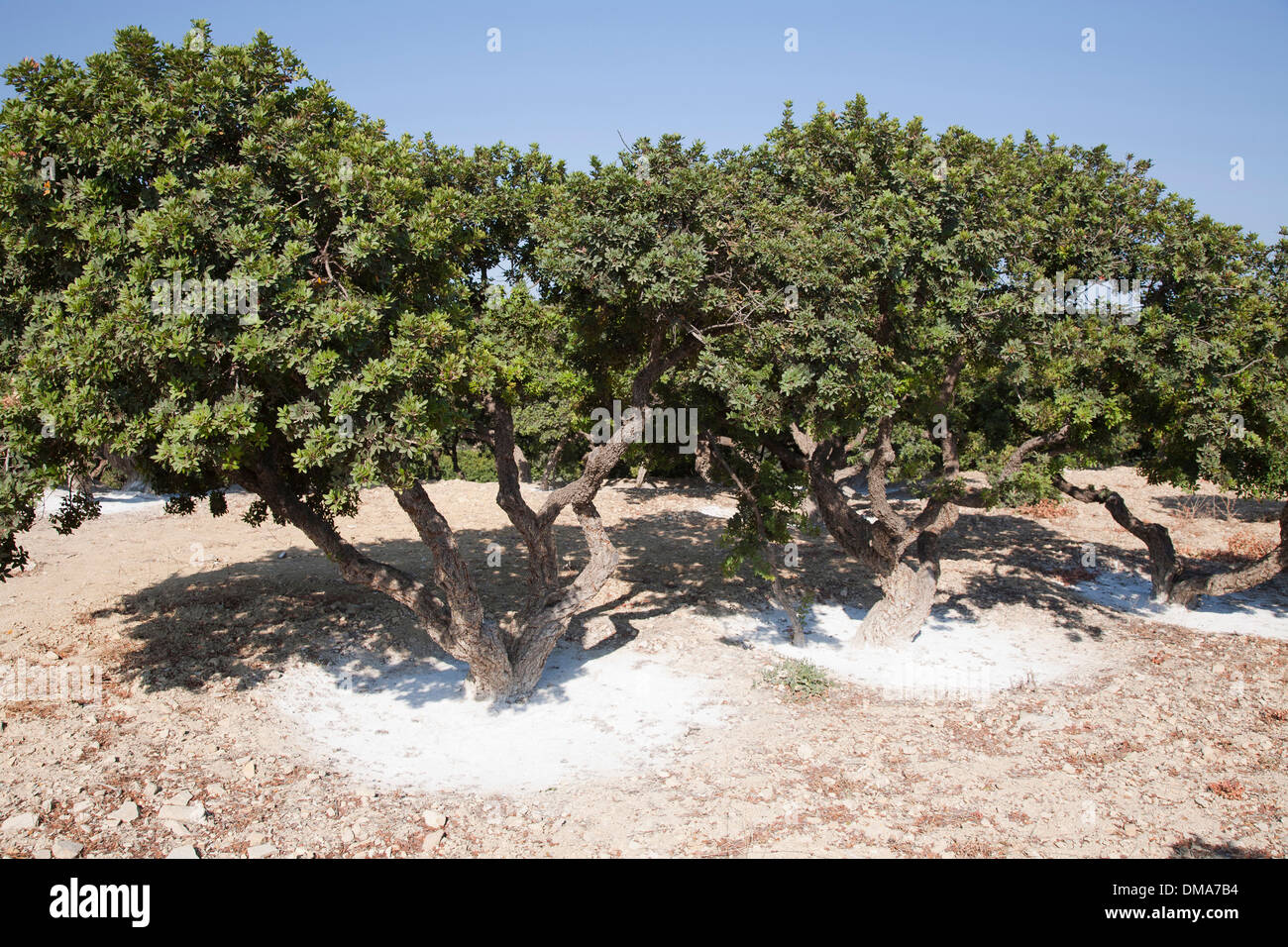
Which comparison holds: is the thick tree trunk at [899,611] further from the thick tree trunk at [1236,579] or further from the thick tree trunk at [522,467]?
the thick tree trunk at [522,467]

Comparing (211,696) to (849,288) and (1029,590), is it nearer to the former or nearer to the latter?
(849,288)

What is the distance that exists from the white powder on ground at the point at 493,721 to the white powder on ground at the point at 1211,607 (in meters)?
9.87

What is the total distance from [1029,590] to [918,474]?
16.1 feet

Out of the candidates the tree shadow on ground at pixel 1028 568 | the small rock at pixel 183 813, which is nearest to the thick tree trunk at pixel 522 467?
the tree shadow on ground at pixel 1028 568

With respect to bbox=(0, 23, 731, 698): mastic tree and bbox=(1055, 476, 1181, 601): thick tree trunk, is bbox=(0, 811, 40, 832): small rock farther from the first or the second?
bbox=(1055, 476, 1181, 601): thick tree trunk

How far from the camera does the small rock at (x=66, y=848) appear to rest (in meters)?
7.45

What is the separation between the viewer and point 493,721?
11188 millimetres

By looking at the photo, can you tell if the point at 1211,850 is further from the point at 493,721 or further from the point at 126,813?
the point at 126,813

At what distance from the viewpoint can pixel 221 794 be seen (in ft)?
28.9

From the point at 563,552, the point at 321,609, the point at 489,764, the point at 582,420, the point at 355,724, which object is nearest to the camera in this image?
the point at 489,764

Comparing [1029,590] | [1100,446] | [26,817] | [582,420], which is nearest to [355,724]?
[26,817]

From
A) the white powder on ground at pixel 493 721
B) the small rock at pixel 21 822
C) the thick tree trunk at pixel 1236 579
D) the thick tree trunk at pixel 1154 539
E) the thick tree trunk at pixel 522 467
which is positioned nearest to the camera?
the small rock at pixel 21 822

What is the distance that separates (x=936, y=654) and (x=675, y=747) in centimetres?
585

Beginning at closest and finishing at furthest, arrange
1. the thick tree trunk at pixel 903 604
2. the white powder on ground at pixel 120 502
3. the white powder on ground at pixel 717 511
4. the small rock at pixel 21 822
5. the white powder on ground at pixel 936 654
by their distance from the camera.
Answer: the small rock at pixel 21 822 → the white powder on ground at pixel 936 654 → the thick tree trunk at pixel 903 604 → the white powder on ground at pixel 120 502 → the white powder on ground at pixel 717 511
